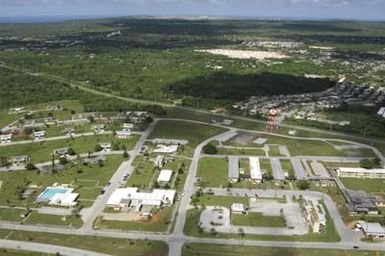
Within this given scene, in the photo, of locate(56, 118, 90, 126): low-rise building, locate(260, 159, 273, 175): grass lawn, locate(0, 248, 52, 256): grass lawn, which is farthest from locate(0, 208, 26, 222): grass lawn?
locate(56, 118, 90, 126): low-rise building


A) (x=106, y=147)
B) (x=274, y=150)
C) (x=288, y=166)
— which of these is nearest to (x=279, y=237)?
(x=288, y=166)

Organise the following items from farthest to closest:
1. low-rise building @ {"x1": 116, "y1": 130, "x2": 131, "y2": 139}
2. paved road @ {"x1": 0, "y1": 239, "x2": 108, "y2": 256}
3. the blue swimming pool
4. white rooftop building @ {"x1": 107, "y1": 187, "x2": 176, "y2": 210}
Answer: low-rise building @ {"x1": 116, "y1": 130, "x2": 131, "y2": 139} < the blue swimming pool < white rooftop building @ {"x1": 107, "y1": 187, "x2": 176, "y2": 210} < paved road @ {"x1": 0, "y1": 239, "x2": 108, "y2": 256}

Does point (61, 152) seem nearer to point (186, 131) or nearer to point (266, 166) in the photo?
point (186, 131)

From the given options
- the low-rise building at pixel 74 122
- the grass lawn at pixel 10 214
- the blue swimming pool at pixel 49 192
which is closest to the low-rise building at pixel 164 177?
the blue swimming pool at pixel 49 192

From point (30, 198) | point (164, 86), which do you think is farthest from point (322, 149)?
point (164, 86)

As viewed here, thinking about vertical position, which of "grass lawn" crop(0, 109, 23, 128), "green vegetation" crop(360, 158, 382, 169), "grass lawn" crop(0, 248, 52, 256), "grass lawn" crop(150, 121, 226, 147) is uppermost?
"green vegetation" crop(360, 158, 382, 169)

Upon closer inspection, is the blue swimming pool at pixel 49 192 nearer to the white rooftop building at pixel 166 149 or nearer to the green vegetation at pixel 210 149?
the white rooftop building at pixel 166 149

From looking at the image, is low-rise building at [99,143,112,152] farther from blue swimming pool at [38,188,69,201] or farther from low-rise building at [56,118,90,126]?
low-rise building at [56,118,90,126]
